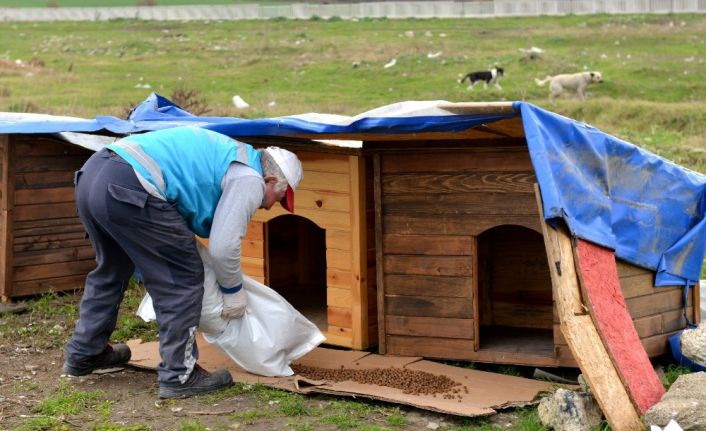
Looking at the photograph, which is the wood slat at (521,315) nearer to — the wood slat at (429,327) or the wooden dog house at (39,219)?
the wood slat at (429,327)

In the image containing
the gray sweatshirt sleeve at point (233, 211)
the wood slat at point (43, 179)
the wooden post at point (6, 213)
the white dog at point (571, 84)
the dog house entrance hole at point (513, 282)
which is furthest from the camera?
the white dog at point (571, 84)

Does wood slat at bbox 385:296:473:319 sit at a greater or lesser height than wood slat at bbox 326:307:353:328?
greater

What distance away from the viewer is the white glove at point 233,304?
5.95 meters

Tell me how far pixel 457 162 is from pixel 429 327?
99cm

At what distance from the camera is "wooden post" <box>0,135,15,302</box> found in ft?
27.0

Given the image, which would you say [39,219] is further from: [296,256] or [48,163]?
[296,256]

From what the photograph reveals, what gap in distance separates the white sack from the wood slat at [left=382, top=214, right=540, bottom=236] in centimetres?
80

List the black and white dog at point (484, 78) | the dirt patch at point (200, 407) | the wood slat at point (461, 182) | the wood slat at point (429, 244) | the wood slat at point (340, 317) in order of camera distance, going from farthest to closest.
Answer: the black and white dog at point (484, 78) → the wood slat at point (340, 317) → the wood slat at point (429, 244) → the wood slat at point (461, 182) → the dirt patch at point (200, 407)

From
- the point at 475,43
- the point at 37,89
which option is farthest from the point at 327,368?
the point at 475,43

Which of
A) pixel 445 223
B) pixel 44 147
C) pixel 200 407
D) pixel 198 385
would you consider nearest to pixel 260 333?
pixel 198 385

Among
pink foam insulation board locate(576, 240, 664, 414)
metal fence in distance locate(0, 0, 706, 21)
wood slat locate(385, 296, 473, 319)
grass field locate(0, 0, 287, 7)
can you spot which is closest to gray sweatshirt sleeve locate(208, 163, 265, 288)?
wood slat locate(385, 296, 473, 319)

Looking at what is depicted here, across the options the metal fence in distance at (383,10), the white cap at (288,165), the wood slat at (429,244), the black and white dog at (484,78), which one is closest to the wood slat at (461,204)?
the wood slat at (429,244)

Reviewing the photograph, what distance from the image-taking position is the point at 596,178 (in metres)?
5.60

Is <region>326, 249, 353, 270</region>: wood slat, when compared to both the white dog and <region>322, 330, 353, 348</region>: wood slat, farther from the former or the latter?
the white dog
